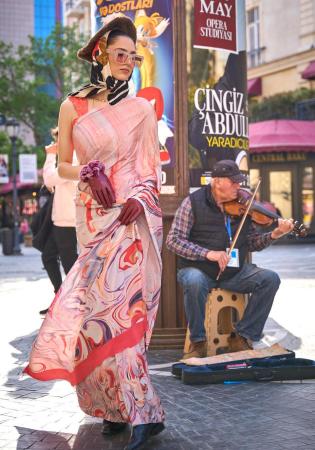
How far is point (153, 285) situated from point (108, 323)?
30 centimetres

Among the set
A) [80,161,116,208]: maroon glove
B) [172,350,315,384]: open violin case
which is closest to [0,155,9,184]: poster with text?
[172,350,315,384]: open violin case

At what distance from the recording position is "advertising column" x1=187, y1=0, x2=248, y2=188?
20.3ft

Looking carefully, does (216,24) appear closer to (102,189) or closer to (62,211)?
(62,211)

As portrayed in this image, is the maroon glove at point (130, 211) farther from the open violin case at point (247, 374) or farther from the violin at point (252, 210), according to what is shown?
the violin at point (252, 210)

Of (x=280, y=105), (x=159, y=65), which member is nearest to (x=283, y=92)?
(x=280, y=105)

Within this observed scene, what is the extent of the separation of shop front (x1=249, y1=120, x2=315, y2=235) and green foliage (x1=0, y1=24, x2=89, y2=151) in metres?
16.9

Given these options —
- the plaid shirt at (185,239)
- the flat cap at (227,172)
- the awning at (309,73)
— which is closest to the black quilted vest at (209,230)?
the plaid shirt at (185,239)

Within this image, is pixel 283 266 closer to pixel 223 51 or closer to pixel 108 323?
pixel 223 51

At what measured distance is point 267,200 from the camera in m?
24.5

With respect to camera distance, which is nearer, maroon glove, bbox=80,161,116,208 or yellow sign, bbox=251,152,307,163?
maroon glove, bbox=80,161,116,208

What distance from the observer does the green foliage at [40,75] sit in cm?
3919

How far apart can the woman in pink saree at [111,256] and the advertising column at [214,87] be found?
94.4 inches

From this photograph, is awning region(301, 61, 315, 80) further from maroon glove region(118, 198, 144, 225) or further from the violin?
maroon glove region(118, 198, 144, 225)

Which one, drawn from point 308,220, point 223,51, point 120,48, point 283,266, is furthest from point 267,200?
point 120,48
